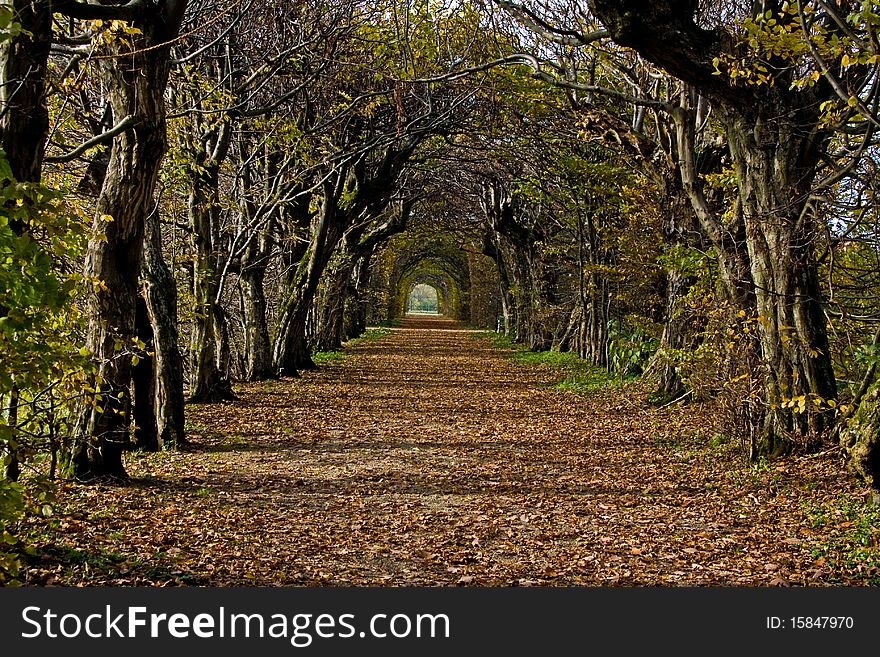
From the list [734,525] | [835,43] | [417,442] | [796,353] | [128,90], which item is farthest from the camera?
[417,442]

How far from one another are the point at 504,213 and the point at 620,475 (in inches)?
834

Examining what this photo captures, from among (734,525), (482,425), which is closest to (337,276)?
(482,425)

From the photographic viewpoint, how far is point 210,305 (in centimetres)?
1391

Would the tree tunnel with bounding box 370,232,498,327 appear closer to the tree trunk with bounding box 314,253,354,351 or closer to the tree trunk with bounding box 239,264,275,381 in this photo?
the tree trunk with bounding box 314,253,354,351

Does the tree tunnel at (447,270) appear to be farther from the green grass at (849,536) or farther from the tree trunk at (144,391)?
the green grass at (849,536)

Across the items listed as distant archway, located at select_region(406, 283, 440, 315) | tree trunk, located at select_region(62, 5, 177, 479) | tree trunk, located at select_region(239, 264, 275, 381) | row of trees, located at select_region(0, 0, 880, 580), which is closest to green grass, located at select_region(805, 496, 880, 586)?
row of trees, located at select_region(0, 0, 880, 580)

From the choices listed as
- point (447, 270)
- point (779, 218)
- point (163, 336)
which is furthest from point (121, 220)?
point (447, 270)

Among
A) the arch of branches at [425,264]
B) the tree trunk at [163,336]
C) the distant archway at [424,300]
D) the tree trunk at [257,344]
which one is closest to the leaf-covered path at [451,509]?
the tree trunk at [163,336]

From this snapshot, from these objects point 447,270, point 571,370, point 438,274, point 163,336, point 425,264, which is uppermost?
point 425,264

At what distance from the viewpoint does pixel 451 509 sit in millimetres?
7562

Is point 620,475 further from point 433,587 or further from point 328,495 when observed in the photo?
point 433,587

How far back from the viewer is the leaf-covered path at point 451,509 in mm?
5562

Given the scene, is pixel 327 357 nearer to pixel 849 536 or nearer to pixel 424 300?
pixel 849 536

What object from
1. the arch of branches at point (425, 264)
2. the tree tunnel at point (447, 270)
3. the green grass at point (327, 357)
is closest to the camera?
the green grass at point (327, 357)
